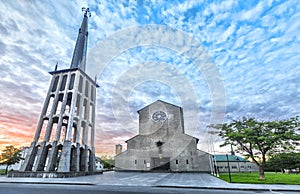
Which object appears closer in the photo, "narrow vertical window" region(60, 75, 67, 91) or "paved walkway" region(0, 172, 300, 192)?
"paved walkway" region(0, 172, 300, 192)

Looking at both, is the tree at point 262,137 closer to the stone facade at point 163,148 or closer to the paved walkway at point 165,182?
the paved walkway at point 165,182

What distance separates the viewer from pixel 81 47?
36000 millimetres

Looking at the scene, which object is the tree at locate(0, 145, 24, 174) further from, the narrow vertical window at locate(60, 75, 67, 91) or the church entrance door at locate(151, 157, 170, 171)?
the church entrance door at locate(151, 157, 170, 171)

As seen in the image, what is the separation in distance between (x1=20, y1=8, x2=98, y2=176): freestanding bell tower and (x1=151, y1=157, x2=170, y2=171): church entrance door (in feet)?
39.4

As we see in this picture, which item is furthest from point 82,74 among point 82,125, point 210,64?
point 210,64

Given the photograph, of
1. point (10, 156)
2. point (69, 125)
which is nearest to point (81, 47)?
point (69, 125)

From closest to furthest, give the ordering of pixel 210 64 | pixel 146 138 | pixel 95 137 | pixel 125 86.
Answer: pixel 210 64 → pixel 125 86 → pixel 95 137 → pixel 146 138

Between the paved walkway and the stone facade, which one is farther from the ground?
the stone facade

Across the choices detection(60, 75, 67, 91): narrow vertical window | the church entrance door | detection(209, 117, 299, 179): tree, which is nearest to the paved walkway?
detection(209, 117, 299, 179): tree

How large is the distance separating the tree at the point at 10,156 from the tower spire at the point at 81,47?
21.3 meters

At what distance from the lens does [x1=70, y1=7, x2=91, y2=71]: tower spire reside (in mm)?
34188

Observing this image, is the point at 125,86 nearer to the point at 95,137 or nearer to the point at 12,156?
the point at 95,137

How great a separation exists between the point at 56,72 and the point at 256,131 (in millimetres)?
34417

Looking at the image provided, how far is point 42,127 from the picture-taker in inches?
1130
